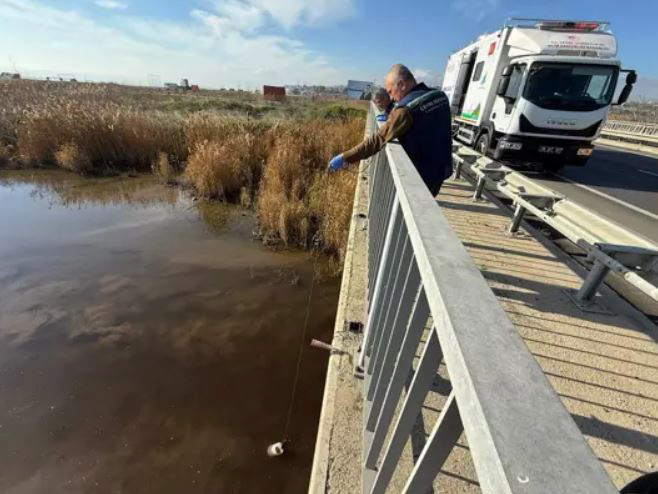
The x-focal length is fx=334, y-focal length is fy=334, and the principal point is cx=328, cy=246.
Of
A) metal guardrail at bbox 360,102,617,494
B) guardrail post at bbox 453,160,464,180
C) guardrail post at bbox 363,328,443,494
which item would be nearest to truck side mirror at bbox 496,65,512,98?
guardrail post at bbox 453,160,464,180

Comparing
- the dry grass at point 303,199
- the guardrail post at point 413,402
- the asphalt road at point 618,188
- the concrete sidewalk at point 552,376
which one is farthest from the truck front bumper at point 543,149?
the guardrail post at point 413,402

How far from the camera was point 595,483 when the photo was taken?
444 millimetres

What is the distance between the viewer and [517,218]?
4902 mm

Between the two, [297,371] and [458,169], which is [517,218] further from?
[297,371]

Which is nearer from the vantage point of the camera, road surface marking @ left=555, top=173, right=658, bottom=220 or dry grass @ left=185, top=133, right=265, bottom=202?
road surface marking @ left=555, top=173, right=658, bottom=220

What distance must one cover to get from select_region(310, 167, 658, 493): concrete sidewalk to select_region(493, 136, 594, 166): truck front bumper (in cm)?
546

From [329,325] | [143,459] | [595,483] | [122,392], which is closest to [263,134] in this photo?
[329,325]

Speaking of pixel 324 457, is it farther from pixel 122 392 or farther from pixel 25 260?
pixel 25 260

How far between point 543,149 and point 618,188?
2.52 m

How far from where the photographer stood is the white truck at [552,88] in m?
8.02

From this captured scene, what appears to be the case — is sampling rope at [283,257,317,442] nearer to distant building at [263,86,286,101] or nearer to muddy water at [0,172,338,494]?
muddy water at [0,172,338,494]

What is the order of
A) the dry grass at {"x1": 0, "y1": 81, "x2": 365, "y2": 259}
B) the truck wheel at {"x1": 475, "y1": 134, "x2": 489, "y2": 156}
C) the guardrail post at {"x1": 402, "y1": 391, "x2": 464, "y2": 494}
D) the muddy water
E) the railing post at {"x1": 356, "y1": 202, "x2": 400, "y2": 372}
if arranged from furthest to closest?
the truck wheel at {"x1": 475, "y1": 134, "x2": 489, "y2": 156} < the dry grass at {"x1": 0, "y1": 81, "x2": 365, "y2": 259} < the muddy water < the railing post at {"x1": 356, "y1": 202, "x2": 400, "y2": 372} < the guardrail post at {"x1": 402, "y1": 391, "x2": 464, "y2": 494}

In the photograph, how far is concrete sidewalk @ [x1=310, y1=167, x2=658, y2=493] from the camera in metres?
1.94

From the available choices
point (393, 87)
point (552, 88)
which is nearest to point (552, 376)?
point (393, 87)
